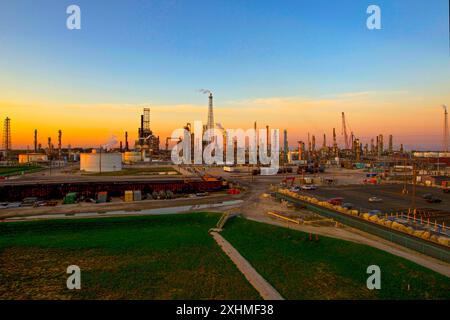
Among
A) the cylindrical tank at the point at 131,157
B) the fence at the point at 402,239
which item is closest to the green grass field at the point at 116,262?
the fence at the point at 402,239

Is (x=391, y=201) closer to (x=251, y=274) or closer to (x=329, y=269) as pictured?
(x=329, y=269)

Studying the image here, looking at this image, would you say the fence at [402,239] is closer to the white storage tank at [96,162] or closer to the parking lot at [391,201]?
the parking lot at [391,201]

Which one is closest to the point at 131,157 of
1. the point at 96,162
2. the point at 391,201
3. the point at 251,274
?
the point at 96,162

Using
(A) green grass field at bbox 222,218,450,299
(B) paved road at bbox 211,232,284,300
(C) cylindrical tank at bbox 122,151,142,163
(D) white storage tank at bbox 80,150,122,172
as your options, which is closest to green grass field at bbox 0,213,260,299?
(B) paved road at bbox 211,232,284,300

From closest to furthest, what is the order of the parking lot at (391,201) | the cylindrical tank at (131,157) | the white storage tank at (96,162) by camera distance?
the parking lot at (391,201)
the white storage tank at (96,162)
the cylindrical tank at (131,157)
